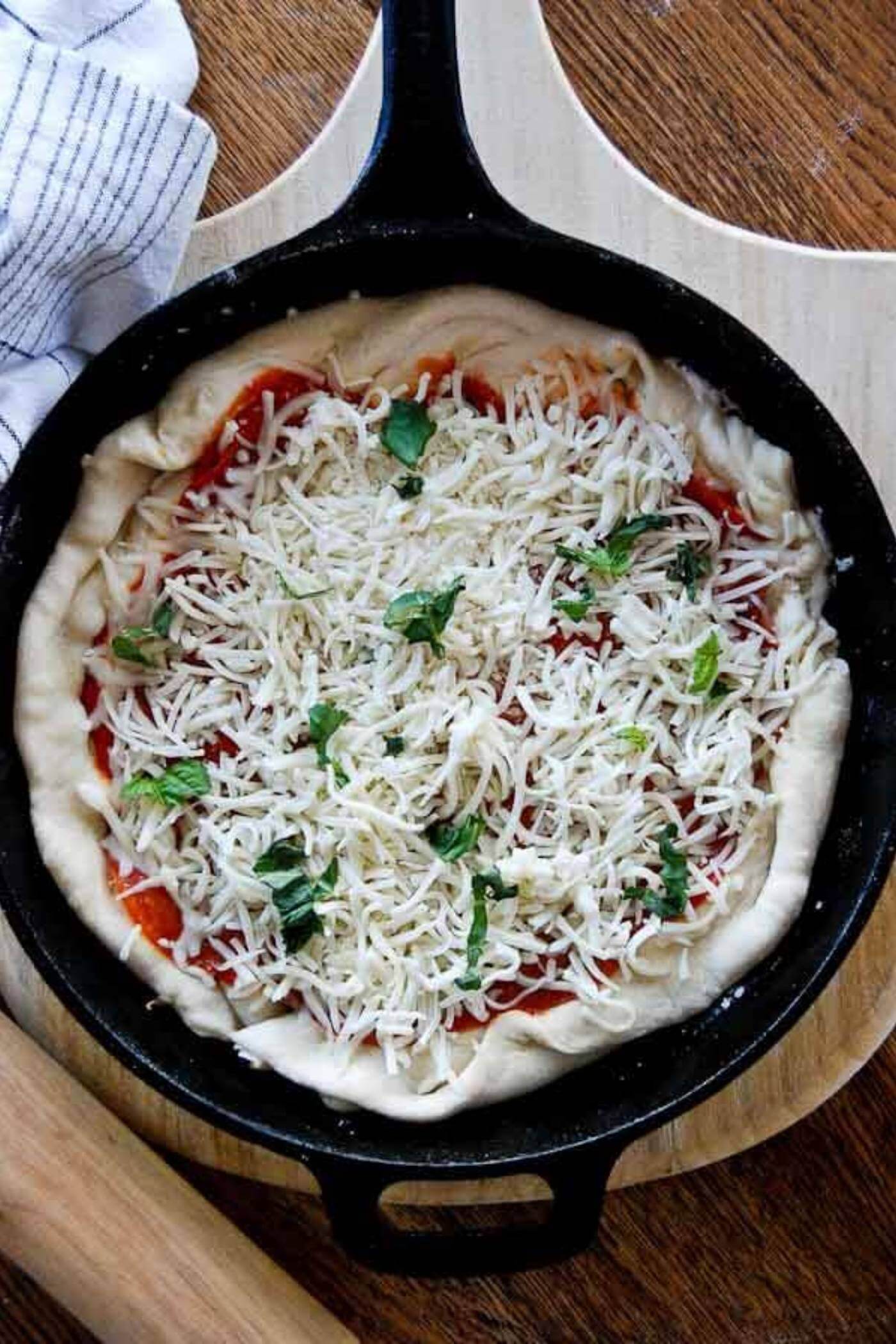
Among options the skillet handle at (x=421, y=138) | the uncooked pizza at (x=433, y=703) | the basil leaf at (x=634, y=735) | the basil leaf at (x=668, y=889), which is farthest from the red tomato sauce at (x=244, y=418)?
the basil leaf at (x=668, y=889)

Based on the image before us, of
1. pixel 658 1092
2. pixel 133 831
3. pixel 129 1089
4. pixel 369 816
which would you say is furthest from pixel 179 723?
pixel 658 1092

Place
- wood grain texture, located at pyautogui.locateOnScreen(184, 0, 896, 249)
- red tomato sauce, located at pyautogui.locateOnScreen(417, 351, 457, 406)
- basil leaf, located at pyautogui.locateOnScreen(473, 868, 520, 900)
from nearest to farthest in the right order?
basil leaf, located at pyautogui.locateOnScreen(473, 868, 520, 900), red tomato sauce, located at pyautogui.locateOnScreen(417, 351, 457, 406), wood grain texture, located at pyautogui.locateOnScreen(184, 0, 896, 249)

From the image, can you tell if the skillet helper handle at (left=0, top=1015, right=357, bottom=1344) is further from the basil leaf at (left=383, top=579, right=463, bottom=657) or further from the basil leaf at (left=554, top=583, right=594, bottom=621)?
the basil leaf at (left=554, top=583, right=594, bottom=621)

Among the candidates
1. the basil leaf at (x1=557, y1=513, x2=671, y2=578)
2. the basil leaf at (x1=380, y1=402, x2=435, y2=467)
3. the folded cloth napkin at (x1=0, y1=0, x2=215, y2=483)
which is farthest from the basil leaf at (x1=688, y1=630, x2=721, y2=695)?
the folded cloth napkin at (x1=0, y1=0, x2=215, y2=483)

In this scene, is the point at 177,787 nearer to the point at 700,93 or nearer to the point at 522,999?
the point at 522,999

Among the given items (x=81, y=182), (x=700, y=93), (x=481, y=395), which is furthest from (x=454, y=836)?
(x=700, y=93)
